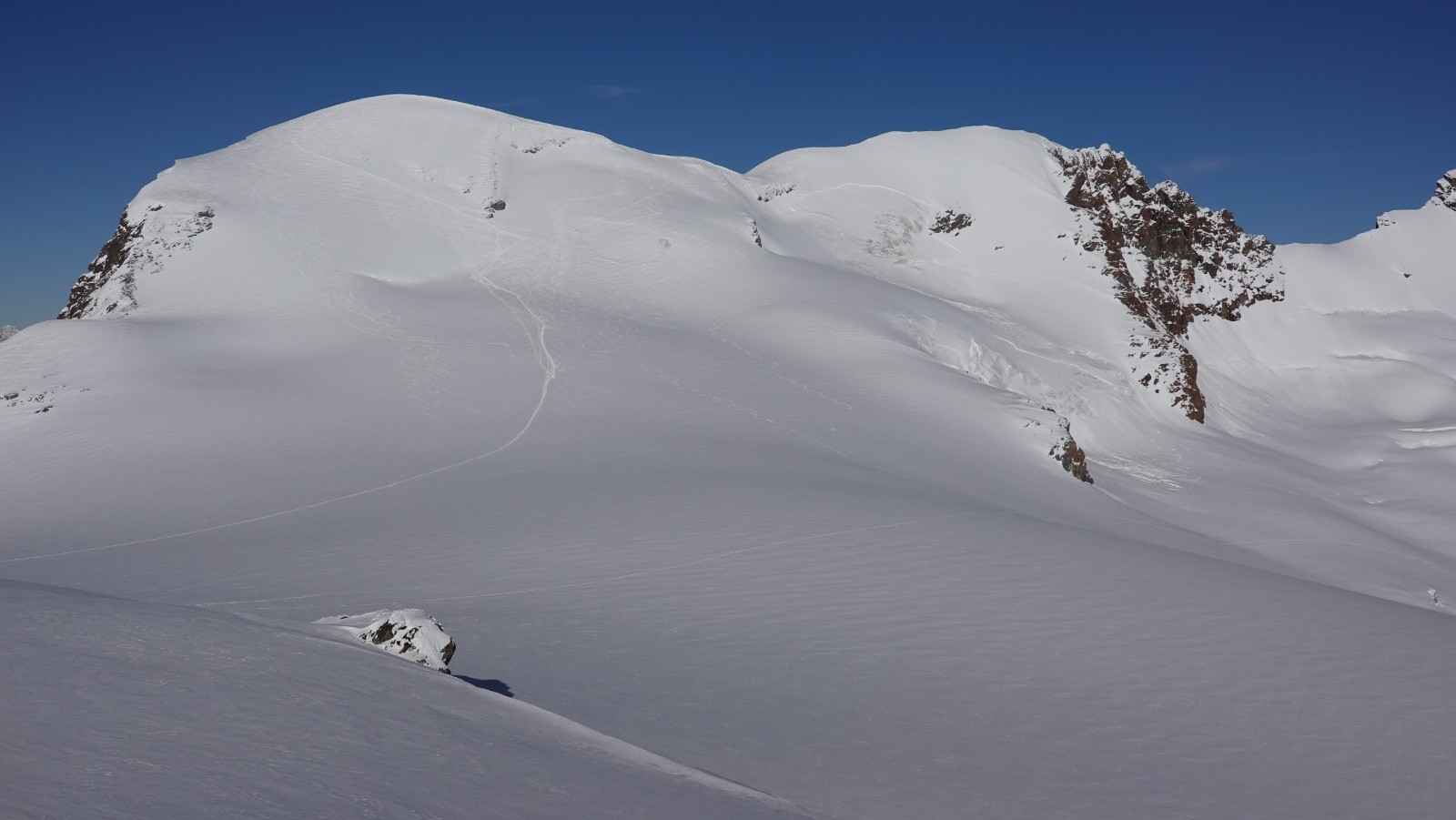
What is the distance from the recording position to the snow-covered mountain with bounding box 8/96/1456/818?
8.98 m

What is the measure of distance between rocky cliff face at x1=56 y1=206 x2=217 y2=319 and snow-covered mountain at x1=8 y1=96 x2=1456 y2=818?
6.8 inches

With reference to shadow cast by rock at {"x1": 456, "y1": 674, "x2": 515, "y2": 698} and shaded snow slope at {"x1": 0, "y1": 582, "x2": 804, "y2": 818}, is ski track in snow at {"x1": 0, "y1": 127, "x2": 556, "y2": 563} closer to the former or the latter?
shaded snow slope at {"x1": 0, "y1": 582, "x2": 804, "y2": 818}

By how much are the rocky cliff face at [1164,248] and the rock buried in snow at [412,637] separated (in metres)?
44.8

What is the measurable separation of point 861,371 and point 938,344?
282 inches

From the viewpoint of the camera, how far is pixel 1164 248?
56.3m

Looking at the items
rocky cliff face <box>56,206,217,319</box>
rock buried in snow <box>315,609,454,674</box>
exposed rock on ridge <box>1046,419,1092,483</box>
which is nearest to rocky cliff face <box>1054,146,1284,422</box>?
exposed rock on ridge <box>1046,419,1092,483</box>

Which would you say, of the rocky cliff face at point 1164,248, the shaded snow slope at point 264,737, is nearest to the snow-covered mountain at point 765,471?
the shaded snow slope at point 264,737

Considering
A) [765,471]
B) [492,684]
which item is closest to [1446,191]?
[765,471]

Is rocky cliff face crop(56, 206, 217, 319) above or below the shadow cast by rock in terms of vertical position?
above

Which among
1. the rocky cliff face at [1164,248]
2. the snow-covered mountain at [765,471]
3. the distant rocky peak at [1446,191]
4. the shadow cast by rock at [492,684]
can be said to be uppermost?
the distant rocky peak at [1446,191]

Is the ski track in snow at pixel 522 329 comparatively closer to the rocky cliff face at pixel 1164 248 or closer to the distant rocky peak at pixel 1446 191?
the rocky cliff face at pixel 1164 248

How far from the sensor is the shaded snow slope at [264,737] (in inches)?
180

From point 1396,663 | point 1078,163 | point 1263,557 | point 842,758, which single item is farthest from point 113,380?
point 1078,163

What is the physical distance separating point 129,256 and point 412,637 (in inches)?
1186
